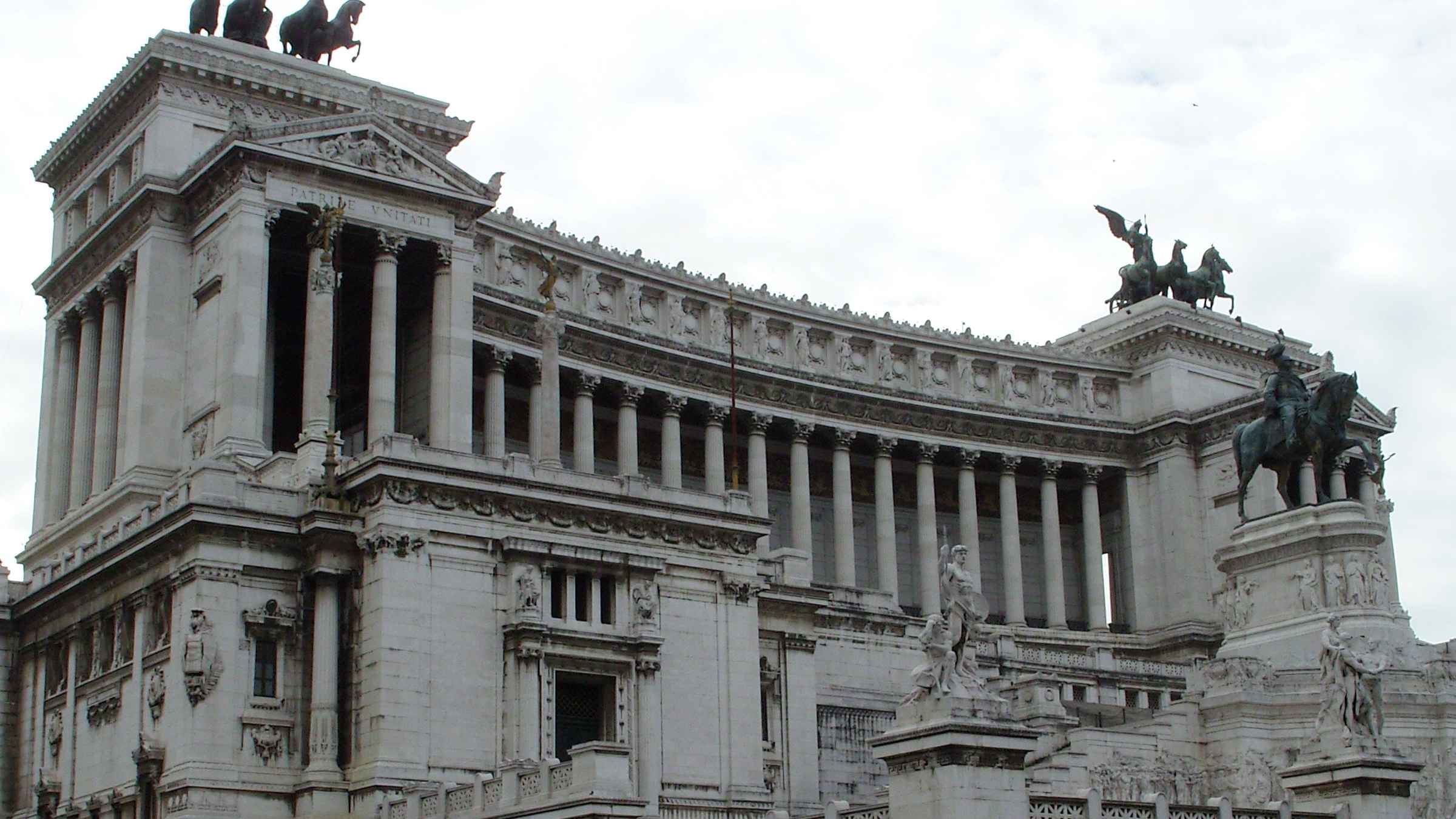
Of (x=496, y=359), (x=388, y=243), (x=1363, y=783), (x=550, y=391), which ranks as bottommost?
(x=1363, y=783)

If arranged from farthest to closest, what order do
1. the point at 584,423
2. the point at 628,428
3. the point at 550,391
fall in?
the point at 628,428
the point at 584,423
the point at 550,391

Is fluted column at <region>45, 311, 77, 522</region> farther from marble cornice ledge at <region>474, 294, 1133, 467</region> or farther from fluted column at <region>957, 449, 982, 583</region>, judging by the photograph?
fluted column at <region>957, 449, 982, 583</region>

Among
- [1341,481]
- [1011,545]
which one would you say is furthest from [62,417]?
[1341,481]

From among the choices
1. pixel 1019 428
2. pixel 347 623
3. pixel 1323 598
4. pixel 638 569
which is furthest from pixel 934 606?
pixel 347 623

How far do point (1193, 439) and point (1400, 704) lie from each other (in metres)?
41.4

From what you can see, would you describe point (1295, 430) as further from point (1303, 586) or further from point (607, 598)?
point (607, 598)

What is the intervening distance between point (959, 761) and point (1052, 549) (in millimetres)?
62007

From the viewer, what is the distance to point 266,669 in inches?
1987

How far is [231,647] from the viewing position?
49.7 m

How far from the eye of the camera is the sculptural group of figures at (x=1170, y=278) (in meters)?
101

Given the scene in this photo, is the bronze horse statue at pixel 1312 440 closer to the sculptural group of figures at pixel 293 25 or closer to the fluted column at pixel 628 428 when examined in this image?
the fluted column at pixel 628 428

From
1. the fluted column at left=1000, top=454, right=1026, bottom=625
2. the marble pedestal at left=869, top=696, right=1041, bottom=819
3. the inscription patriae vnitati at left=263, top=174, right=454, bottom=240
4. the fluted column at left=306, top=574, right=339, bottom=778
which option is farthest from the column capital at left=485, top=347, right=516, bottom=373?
the marble pedestal at left=869, top=696, right=1041, bottom=819

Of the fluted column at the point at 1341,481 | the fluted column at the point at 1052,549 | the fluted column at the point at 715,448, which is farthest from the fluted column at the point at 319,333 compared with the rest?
the fluted column at the point at 1341,481

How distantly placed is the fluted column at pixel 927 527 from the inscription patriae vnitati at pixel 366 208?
96.8ft
